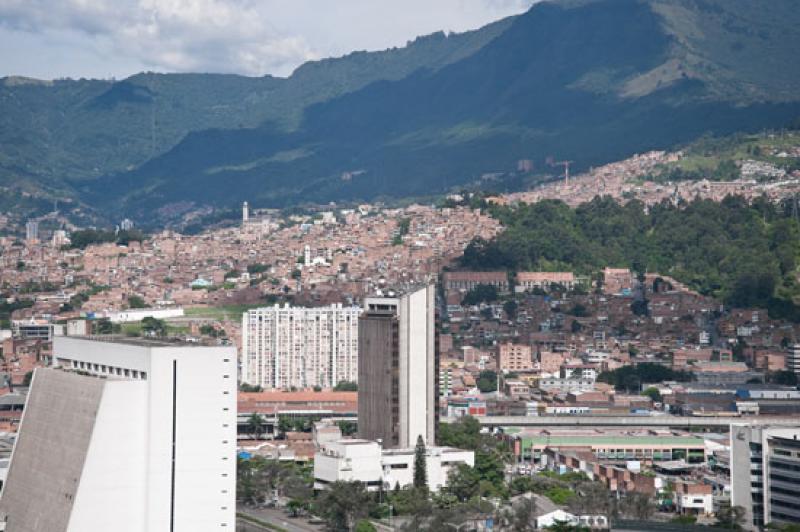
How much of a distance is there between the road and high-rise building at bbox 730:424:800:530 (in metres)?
9.79

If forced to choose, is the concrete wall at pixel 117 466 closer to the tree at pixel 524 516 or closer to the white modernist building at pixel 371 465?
the tree at pixel 524 516

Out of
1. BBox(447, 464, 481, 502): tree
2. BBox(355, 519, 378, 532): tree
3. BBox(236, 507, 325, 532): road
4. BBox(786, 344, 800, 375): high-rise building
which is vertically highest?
BBox(786, 344, 800, 375): high-rise building

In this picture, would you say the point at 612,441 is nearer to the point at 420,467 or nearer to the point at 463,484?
the point at 463,484

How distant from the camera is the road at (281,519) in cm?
4603

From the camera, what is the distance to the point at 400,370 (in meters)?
51.0

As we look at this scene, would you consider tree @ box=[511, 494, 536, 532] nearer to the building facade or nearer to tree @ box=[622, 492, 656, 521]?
tree @ box=[622, 492, 656, 521]

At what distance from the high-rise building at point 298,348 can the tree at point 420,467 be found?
1183 inches

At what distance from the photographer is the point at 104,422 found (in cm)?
3412

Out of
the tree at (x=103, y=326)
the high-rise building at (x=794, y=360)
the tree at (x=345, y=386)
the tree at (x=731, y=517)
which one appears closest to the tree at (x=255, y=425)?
the tree at (x=345, y=386)

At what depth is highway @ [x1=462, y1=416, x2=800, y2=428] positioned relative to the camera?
6719 centimetres

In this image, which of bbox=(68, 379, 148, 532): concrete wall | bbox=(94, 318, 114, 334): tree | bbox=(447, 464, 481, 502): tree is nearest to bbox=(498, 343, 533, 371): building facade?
bbox=(94, 318, 114, 334): tree

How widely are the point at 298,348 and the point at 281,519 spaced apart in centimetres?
3261

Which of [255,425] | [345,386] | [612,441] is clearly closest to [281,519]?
[612,441]

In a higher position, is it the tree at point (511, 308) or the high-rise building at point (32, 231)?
the high-rise building at point (32, 231)
